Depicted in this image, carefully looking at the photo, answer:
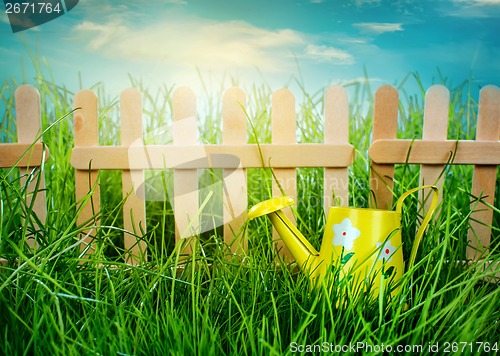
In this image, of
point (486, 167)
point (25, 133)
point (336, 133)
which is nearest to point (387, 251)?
point (336, 133)

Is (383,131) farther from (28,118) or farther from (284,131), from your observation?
(28,118)

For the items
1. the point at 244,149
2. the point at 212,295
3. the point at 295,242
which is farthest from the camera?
the point at 244,149

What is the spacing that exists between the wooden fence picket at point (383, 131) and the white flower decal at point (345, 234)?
0.37m

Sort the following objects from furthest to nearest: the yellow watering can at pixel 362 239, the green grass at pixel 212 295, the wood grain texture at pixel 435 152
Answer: the wood grain texture at pixel 435 152 → the yellow watering can at pixel 362 239 → the green grass at pixel 212 295

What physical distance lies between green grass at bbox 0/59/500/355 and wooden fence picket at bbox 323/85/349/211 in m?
0.08

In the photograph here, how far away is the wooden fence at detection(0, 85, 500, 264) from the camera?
124 cm

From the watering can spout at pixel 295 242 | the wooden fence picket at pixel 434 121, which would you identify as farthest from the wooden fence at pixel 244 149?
the watering can spout at pixel 295 242

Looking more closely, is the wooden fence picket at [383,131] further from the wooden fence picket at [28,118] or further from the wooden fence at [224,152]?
the wooden fence picket at [28,118]

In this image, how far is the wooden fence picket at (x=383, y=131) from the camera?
124 centimetres

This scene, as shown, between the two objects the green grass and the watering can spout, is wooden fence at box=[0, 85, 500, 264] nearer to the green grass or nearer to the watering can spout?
the green grass

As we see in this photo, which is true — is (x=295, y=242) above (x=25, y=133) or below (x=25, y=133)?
below

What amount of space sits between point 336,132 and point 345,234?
1.42 feet

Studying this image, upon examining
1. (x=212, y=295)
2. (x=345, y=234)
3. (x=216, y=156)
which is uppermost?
(x=216, y=156)

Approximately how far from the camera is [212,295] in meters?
0.86
